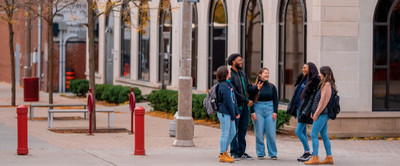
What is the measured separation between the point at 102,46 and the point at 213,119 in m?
15.0

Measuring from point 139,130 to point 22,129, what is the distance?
1969 millimetres

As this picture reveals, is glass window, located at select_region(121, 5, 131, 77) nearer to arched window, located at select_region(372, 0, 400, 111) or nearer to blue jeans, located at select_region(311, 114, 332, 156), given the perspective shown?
arched window, located at select_region(372, 0, 400, 111)

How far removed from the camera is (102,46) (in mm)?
33656

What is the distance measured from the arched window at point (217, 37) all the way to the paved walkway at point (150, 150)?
4203 mm

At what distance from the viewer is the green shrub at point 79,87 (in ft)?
104

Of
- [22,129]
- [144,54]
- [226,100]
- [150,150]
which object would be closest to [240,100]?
[226,100]

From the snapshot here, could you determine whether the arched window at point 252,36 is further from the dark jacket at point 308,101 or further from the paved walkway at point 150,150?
the dark jacket at point 308,101

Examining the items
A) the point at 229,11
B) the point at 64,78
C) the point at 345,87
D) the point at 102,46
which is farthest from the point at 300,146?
the point at 64,78

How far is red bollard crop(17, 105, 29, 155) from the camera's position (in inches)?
505

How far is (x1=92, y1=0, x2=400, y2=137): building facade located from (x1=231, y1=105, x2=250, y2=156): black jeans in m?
4.12

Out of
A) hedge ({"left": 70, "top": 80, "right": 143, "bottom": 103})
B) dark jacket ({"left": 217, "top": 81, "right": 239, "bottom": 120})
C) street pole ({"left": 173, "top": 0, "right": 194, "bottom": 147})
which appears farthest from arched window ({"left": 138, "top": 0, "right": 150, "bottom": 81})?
dark jacket ({"left": 217, "top": 81, "right": 239, "bottom": 120})

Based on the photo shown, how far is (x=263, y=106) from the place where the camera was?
41.6ft

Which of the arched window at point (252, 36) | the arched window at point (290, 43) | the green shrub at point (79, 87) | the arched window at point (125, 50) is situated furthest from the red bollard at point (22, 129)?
the green shrub at point (79, 87)

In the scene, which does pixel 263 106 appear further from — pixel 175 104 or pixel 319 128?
pixel 175 104
